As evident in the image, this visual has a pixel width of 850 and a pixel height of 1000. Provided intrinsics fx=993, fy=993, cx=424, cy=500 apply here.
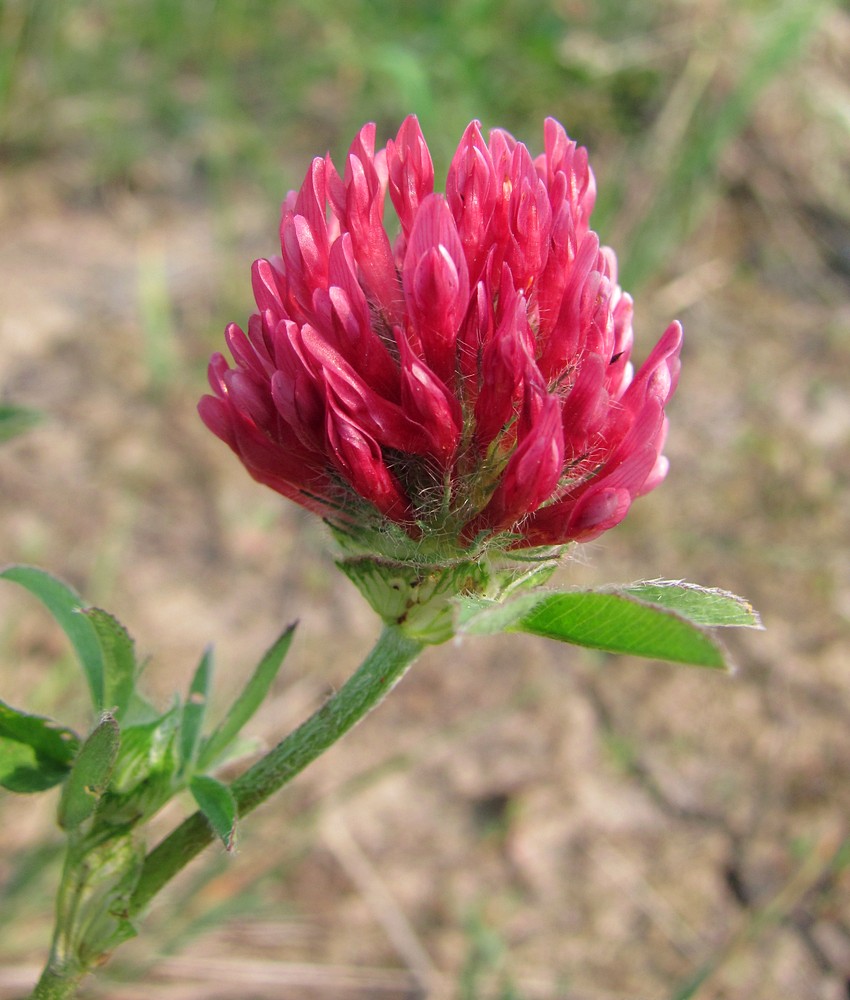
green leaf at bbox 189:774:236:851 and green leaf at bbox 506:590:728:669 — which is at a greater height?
green leaf at bbox 506:590:728:669

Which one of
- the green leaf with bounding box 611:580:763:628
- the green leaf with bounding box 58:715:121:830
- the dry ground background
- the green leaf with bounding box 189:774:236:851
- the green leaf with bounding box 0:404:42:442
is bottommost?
the dry ground background

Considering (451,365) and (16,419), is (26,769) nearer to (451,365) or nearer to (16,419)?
(16,419)

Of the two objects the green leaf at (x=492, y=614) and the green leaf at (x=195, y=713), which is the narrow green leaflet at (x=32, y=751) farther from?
the green leaf at (x=492, y=614)

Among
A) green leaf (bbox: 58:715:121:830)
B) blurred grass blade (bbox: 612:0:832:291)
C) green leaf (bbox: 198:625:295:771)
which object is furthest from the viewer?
blurred grass blade (bbox: 612:0:832:291)

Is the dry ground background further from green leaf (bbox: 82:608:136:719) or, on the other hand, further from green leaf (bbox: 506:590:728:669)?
green leaf (bbox: 82:608:136:719)

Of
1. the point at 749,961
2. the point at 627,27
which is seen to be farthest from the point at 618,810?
the point at 627,27

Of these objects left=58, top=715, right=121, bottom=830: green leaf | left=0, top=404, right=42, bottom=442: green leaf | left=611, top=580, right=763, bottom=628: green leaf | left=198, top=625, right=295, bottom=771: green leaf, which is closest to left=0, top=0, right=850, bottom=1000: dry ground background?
left=611, top=580, right=763, bottom=628: green leaf
